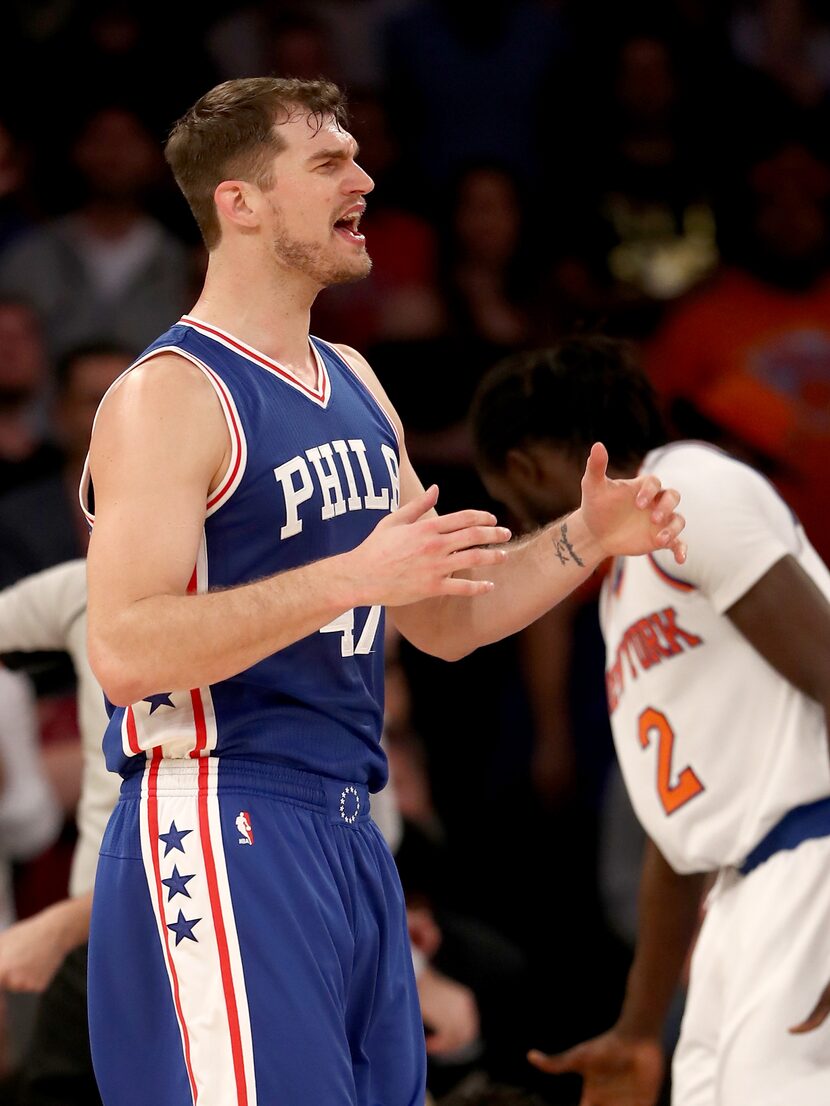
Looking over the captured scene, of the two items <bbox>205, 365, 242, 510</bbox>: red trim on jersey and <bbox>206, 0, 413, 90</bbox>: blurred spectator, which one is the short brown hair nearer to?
<bbox>205, 365, 242, 510</bbox>: red trim on jersey

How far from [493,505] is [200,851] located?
282cm

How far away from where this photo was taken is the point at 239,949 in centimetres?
270

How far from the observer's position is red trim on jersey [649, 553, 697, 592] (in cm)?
361

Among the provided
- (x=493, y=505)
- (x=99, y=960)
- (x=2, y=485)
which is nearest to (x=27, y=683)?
(x=2, y=485)

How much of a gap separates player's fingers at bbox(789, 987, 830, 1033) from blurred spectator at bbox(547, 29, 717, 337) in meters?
4.32

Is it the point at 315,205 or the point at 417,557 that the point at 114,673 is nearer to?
the point at 417,557

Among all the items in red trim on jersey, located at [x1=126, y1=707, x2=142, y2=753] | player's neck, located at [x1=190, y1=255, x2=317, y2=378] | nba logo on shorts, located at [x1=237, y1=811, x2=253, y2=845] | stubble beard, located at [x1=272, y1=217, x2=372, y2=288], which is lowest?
nba logo on shorts, located at [x1=237, y1=811, x2=253, y2=845]

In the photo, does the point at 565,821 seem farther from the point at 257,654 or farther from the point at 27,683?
the point at 257,654

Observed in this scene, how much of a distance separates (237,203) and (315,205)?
0.45 ft

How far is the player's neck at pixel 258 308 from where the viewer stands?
9.78 feet

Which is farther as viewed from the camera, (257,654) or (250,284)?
(250,284)

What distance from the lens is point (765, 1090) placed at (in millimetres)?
3424

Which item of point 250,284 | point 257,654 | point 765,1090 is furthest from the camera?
point 765,1090

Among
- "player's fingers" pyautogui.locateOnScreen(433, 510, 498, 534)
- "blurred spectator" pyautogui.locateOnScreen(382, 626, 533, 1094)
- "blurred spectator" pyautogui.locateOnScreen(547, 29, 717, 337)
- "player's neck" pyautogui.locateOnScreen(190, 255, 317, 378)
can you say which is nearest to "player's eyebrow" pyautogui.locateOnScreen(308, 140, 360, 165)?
"player's neck" pyautogui.locateOnScreen(190, 255, 317, 378)
